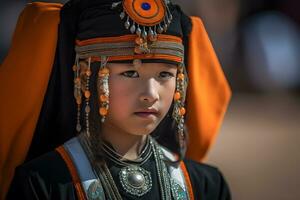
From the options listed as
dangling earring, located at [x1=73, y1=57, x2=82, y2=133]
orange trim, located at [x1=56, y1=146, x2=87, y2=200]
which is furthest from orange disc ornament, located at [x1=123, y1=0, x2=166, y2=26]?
orange trim, located at [x1=56, y1=146, x2=87, y2=200]

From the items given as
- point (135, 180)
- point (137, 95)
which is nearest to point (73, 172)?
point (135, 180)

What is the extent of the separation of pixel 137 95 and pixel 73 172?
316 mm

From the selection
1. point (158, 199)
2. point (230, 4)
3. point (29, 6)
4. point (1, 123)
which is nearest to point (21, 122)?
point (1, 123)

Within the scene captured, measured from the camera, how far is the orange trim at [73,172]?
6.30 feet

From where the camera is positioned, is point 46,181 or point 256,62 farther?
point 256,62

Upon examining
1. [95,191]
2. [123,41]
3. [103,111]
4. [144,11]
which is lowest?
[95,191]

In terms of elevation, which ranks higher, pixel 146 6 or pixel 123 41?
pixel 146 6

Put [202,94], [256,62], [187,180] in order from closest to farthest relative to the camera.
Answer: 1. [187,180]
2. [202,94]
3. [256,62]

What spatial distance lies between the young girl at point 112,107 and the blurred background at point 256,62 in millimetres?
3011

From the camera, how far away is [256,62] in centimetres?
711

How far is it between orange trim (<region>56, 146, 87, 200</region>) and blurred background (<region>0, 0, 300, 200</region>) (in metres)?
3.17

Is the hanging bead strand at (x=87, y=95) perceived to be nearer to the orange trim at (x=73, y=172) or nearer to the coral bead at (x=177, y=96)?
the orange trim at (x=73, y=172)

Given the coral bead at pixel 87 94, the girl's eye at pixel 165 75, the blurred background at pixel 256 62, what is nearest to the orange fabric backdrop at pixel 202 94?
the girl's eye at pixel 165 75

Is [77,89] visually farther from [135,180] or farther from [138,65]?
[135,180]
